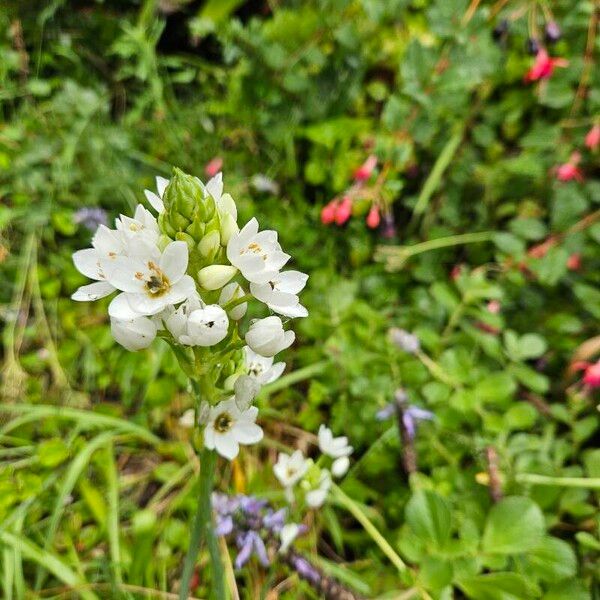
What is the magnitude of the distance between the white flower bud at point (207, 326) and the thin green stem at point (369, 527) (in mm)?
868

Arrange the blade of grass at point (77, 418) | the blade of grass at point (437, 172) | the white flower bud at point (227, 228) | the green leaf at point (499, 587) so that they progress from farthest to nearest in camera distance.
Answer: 1. the blade of grass at point (437, 172)
2. the blade of grass at point (77, 418)
3. the green leaf at point (499, 587)
4. the white flower bud at point (227, 228)

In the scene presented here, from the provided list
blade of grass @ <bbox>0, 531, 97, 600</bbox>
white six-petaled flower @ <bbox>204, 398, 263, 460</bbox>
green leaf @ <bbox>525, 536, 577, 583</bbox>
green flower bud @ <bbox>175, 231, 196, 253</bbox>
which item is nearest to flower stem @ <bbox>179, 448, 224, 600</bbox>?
white six-petaled flower @ <bbox>204, 398, 263, 460</bbox>

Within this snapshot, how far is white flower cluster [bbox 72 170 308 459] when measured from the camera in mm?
820

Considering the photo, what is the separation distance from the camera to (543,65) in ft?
6.73

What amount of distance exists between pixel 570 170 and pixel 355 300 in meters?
0.85

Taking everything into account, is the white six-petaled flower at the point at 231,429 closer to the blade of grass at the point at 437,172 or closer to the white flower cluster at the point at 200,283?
the white flower cluster at the point at 200,283

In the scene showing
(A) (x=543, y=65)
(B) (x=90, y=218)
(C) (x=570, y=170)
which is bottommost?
(C) (x=570, y=170)

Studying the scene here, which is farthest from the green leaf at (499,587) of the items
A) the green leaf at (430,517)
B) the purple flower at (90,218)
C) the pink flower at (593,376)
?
the purple flower at (90,218)

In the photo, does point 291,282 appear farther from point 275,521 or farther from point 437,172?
point 437,172

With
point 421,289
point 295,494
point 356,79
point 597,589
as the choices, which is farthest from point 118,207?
point 597,589

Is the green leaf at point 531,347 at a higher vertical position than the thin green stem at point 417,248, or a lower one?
lower

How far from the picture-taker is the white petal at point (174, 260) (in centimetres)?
80

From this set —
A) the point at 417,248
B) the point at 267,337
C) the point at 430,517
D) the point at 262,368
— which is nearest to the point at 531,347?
the point at 417,248

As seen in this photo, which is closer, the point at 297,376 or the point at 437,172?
the point at 297,376
